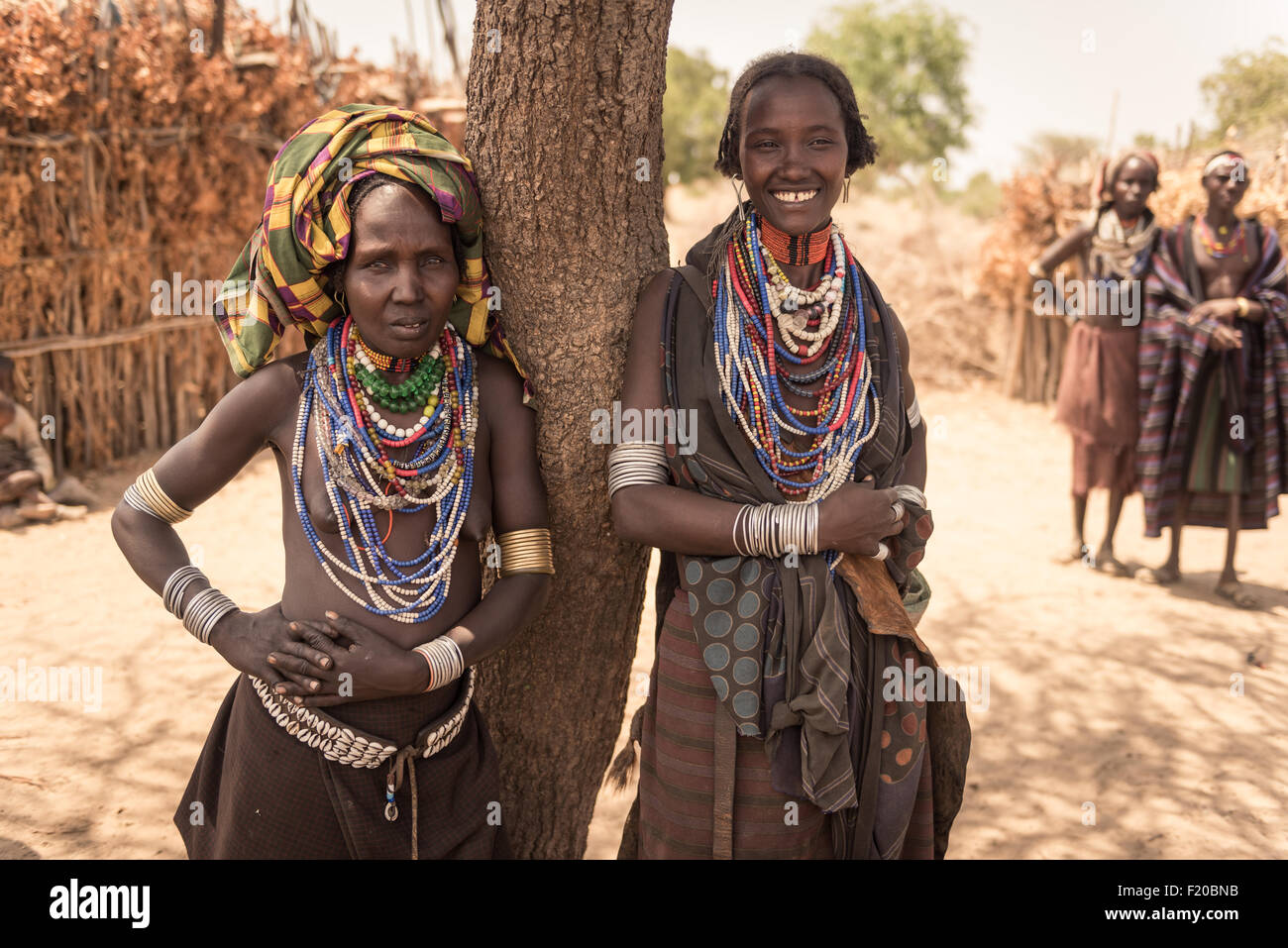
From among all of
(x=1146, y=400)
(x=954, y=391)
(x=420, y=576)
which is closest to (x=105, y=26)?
(x=420, y=576)

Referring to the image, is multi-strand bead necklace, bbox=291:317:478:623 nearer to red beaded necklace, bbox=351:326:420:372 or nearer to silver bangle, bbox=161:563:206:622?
red beaded necklace, bbox=351:326:420:372

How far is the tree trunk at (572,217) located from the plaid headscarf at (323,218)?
0.54ft

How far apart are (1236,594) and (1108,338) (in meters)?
1.66

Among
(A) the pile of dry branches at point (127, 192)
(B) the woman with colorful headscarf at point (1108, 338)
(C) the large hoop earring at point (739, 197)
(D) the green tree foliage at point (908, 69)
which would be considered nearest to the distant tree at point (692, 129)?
(D) the green tree foliage at point (908, 69)

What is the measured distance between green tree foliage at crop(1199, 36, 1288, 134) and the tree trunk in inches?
711

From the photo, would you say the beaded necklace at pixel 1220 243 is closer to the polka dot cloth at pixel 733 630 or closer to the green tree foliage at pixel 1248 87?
the polka dot cloth at pixel 733 630

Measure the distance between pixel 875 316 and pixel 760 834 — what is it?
115 centimetres

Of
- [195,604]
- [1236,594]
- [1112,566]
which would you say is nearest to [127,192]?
[195,604]

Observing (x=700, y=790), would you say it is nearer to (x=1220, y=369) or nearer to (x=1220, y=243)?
(x=1220, y=369)

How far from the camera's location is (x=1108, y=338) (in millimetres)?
6137

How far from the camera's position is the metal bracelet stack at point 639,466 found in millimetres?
2139

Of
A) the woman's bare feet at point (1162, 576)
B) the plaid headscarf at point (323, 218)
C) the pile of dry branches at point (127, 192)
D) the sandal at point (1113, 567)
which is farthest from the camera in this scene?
the pile of dry branches at point (127, 192)

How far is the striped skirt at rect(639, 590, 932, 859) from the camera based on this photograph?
7.13 ft

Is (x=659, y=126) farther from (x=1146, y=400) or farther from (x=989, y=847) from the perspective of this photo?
(x=1146, y=400)
